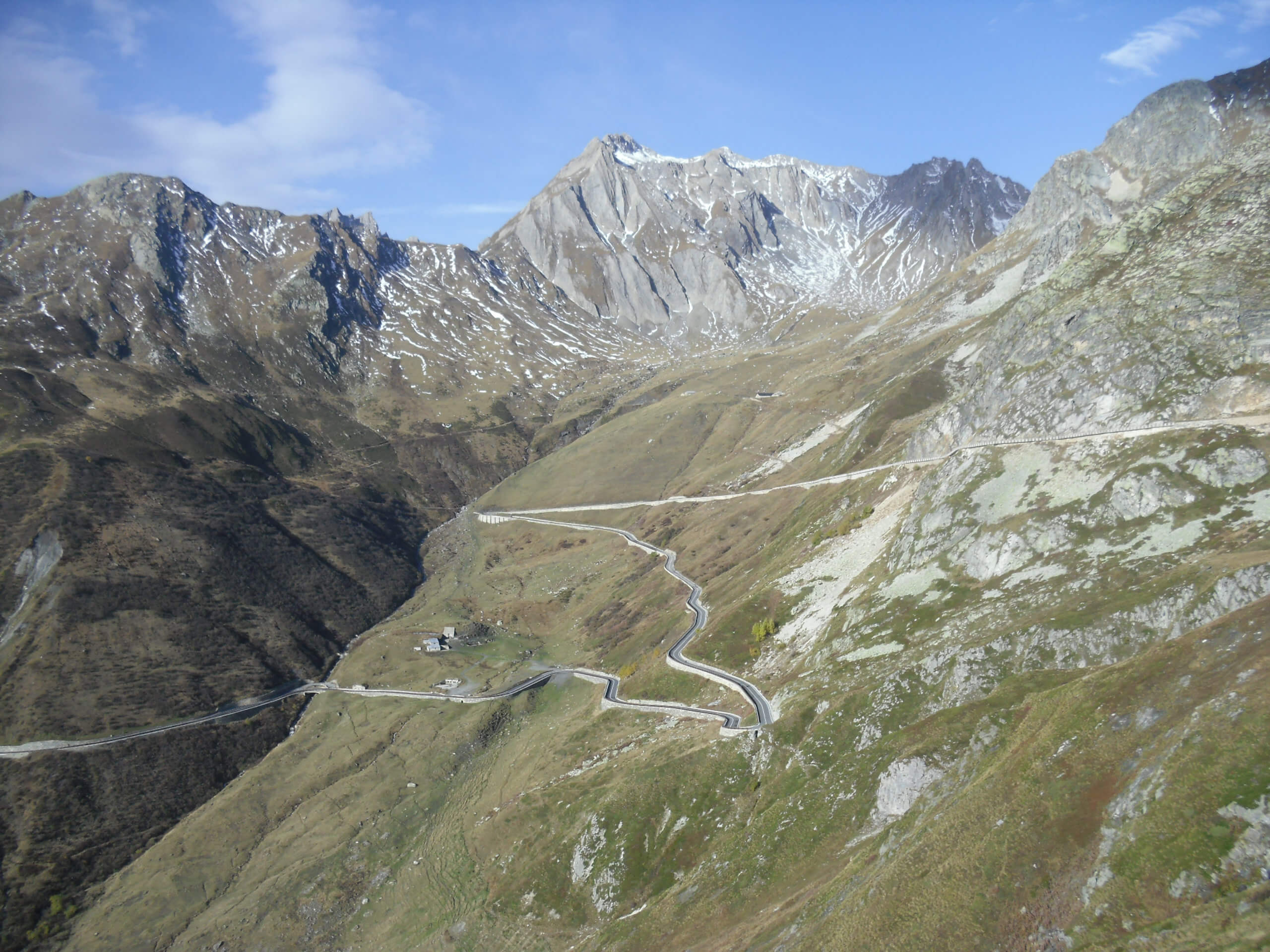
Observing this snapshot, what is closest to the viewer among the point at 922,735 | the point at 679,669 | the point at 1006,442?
the point at 922,735

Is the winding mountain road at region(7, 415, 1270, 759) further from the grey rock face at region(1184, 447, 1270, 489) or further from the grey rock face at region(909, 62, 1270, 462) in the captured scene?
the grey rock face at region(1184, 447, 1270, 489)

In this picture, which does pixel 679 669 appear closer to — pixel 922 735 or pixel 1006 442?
pixel 922 735

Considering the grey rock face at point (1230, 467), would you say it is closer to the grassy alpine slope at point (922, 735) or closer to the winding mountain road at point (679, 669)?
the grassy alpine slope at point (922, 735)

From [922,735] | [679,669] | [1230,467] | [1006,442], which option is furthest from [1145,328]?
[679,669]

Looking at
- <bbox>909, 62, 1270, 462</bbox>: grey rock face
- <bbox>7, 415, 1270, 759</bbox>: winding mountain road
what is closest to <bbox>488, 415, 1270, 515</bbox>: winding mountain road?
<bbox>7, 415, 1270, 759</bbox>: winding mountain road

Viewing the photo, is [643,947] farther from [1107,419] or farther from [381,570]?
[381,570]

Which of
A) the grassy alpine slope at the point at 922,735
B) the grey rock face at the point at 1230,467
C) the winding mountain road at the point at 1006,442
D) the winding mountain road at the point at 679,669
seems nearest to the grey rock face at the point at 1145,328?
the grassy alpine slope at the point at 922,735

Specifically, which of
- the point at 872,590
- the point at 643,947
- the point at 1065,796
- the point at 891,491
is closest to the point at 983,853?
the point at 1065,796
